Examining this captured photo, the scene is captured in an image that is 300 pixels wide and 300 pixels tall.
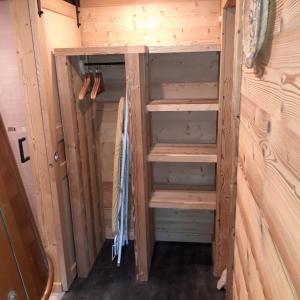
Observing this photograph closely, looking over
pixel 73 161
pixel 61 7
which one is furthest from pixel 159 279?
pixel 61 7

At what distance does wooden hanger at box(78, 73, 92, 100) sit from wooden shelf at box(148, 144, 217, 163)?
0.70 meters

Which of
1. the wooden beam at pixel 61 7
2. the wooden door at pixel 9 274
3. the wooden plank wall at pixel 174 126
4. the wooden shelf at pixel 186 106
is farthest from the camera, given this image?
the wooden plank wall at pixel 174 126

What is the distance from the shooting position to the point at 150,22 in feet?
8.68

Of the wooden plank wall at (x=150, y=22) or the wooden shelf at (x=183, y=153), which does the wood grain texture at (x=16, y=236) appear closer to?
the wooden shelf at (x=183, y=153)

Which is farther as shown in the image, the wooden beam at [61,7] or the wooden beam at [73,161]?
the wooden beam at [73,161]

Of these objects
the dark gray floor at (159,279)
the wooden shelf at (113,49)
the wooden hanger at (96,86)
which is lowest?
the dark gray floor at (159,279)

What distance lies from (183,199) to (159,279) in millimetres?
701

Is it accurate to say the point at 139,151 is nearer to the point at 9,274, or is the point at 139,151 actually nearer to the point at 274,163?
the point at 9,274

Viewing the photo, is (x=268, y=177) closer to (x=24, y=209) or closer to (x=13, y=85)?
(x=24, y=209)

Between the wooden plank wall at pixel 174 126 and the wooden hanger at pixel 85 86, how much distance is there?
0.80 feet

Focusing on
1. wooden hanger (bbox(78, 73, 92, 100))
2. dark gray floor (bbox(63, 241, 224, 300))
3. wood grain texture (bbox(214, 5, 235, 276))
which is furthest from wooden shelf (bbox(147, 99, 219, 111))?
dark gray floor (bbox(63, 241, 224, 300))

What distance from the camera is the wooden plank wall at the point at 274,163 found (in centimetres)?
67

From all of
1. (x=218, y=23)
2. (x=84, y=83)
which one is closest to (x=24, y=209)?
(x=84, y=83)

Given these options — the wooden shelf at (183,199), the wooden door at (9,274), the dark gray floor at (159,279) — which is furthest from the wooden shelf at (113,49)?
the dark gray floor at (159,279)
